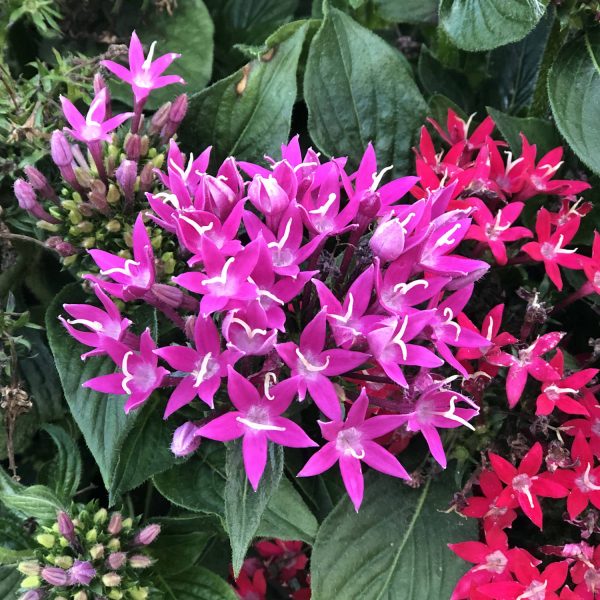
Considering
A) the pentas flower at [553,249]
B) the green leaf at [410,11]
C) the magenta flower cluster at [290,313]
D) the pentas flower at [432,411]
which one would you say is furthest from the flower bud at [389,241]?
the green leaf at [410,11]

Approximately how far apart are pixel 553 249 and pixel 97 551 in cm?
58

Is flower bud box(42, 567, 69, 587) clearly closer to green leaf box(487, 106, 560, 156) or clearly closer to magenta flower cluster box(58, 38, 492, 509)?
magenta flower cluster box(58, 38, 492, 509)

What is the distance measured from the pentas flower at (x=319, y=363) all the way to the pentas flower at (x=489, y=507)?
10.3 inches

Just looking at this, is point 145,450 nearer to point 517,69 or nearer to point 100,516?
point 100,516

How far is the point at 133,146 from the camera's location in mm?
738

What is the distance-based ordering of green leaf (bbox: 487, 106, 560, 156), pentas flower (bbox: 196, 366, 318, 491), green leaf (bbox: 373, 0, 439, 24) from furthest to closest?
green leaf (bbox: 373, 0, 439, 24), green leaf (bbox: 487, 106, 560, 156), pentas flower (bbox: 196, 366, 318, 491)

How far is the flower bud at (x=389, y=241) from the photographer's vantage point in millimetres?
615

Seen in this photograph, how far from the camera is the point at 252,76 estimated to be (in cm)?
87

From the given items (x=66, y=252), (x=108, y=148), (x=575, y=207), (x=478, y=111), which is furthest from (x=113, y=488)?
(x=478, y=111)

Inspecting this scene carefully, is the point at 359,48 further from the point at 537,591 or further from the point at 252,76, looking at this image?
the point at 537,591

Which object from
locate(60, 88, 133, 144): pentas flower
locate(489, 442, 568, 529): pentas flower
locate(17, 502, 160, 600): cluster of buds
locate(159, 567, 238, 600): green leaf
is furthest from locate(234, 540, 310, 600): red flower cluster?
locate(60, 88, 133, 144): pentas flower

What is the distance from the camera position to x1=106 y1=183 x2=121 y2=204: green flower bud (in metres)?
0.72

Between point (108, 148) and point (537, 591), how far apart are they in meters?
0.65

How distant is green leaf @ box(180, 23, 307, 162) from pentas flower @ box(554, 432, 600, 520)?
49 centimetres
